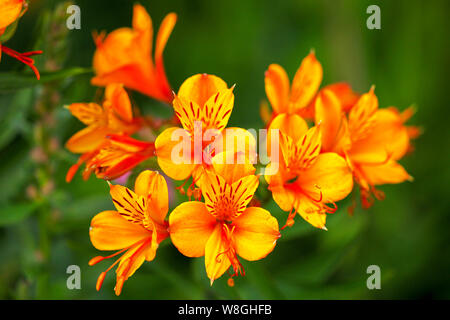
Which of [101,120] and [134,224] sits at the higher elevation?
[101,120]

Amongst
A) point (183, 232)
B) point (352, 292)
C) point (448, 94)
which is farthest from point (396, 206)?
point (183, 232)

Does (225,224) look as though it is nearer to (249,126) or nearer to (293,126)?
(293,126)

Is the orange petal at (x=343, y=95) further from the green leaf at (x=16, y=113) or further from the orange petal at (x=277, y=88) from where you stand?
the green leaf at (x=16, y=113)

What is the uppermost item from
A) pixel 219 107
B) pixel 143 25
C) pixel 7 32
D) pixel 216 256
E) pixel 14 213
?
pixel 143 25

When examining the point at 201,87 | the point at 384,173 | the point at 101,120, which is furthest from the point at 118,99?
the point at 384,173

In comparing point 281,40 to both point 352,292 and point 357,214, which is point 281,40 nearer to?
point 357,214

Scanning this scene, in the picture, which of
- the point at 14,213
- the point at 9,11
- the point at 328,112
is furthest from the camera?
the point at 14,213
